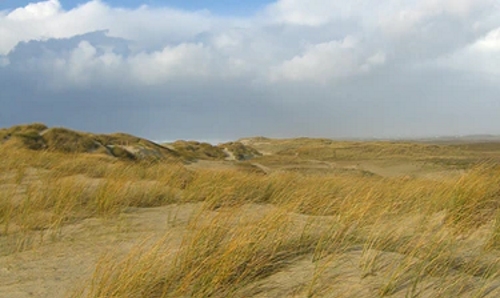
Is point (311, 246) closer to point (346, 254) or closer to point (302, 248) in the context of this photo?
point (302, 248)

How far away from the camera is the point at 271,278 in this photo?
9.04ft

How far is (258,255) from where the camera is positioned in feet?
9.78

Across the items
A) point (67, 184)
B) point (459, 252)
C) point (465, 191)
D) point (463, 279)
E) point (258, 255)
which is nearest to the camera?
point (463, 279)

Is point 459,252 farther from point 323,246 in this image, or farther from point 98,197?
point 98,197

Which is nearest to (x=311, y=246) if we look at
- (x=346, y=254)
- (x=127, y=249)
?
(x=346, y=254)

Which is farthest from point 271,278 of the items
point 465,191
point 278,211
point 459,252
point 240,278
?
point 465,191

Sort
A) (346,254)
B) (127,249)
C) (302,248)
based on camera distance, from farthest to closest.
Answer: (127,249) < (302,248) < (346,254)

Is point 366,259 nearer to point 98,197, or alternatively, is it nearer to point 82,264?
point 82,264

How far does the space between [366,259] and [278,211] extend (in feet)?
3.20

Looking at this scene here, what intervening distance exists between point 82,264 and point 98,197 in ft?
7.99

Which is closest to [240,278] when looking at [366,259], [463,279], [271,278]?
[271,278]

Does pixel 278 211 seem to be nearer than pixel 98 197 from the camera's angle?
Yes

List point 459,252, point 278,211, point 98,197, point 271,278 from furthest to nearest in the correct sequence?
point 98,197 → point 278,211 → point 459,252 → point 271,278

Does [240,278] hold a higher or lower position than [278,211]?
lower
